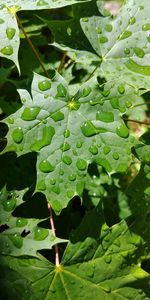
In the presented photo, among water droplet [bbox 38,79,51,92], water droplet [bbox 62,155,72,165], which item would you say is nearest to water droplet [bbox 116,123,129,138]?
water droplet [bbox 62,155,72,165]

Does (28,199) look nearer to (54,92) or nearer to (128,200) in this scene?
(128,200)

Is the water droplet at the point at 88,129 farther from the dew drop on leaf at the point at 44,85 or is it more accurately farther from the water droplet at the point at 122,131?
the dew drop on leaf at the point at 44,85

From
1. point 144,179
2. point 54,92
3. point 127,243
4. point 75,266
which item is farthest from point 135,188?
point 54,92

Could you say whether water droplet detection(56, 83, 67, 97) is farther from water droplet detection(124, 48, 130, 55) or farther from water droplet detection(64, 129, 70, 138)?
water droplet detection(124, 48, 130, 55)

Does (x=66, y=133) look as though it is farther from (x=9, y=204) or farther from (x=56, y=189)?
(x=9, y=204)

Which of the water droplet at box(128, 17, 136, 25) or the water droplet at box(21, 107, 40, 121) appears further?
the water droplet at box(128, 17, 136, 25)

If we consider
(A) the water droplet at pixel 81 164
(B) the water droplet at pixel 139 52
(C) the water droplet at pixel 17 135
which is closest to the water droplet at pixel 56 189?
(A) the water droplet at pixel 81 164
